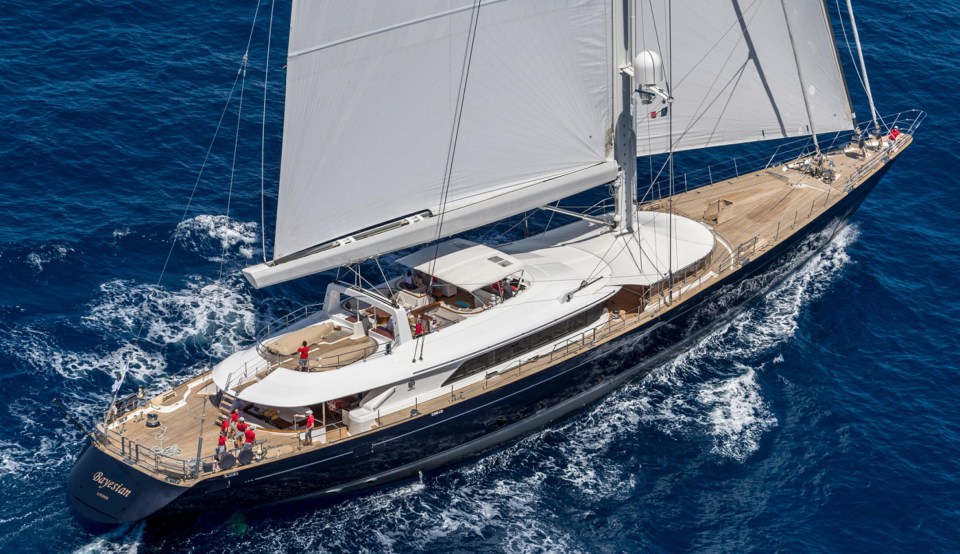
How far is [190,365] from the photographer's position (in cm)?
4872

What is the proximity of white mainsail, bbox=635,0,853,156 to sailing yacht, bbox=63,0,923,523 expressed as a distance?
0.11m

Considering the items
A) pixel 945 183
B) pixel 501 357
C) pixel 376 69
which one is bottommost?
pixel 501 357

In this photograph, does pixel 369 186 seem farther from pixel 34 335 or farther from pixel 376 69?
pixel 34 335

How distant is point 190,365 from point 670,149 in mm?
20664

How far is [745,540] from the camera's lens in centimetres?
4222

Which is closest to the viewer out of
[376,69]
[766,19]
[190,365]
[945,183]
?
[376,69]

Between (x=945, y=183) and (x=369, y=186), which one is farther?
(x=945, y=183)

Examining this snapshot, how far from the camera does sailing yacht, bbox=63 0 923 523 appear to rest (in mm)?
41031

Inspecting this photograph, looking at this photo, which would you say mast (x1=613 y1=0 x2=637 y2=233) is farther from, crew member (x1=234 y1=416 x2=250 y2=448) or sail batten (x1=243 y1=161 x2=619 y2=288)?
crew member (x1=234 y1=416 x2=250 y2=448)

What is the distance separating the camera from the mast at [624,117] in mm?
46062

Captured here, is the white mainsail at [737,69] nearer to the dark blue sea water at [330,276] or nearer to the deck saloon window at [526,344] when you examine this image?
the dark blue sea water at [330,276]

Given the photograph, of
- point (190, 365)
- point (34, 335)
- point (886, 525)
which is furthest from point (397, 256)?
point (886, 525)

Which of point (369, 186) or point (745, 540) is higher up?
point (369, 186)

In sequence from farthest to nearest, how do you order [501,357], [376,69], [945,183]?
[945,183]
[501,357]
[376,69]
